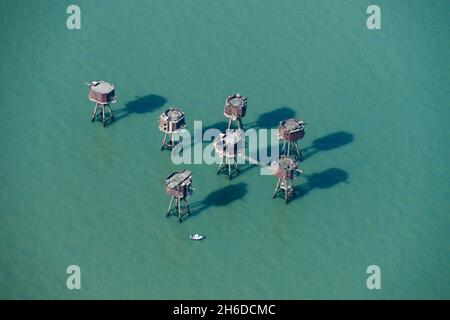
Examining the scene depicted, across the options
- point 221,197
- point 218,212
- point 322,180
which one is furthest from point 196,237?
point 322,180

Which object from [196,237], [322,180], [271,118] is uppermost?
[271,118]

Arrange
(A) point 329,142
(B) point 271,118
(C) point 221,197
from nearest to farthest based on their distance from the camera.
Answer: (C) point 221,197 → (A) point 329,142 → (B) point 271,118

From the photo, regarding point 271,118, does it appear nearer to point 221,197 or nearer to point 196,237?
point 221,197

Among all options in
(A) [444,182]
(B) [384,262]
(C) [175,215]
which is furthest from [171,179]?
(A) [444,182]

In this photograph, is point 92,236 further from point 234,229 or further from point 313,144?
point 313,144

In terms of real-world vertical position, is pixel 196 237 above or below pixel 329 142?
below

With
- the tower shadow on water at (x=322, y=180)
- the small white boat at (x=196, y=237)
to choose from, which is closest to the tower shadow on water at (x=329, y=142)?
the tower shadow on water at (x=322, y=180)

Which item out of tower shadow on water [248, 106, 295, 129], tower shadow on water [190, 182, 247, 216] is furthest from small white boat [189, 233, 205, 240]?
tower shadow on water [248, 106, 295, 129]

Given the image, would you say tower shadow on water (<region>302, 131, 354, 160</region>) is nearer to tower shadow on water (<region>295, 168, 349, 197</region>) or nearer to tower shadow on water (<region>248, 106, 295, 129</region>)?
tower shadow on water (<region>295, 168, 349, 197</region>)
